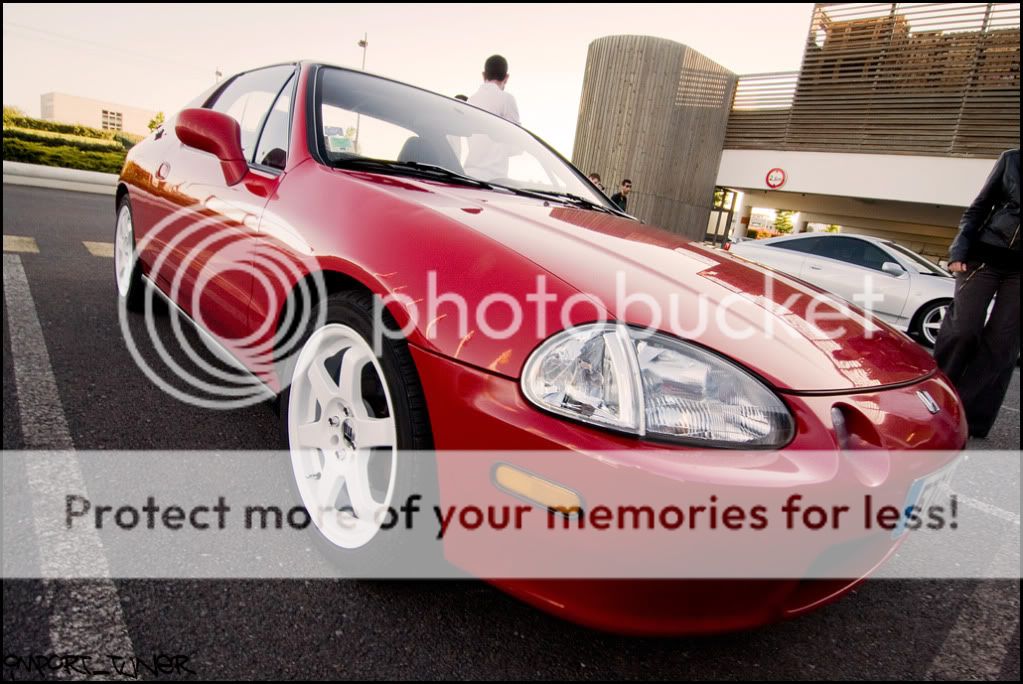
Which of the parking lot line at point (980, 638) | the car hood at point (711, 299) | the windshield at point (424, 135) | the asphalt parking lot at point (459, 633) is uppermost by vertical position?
the windshield at point (424, 135)

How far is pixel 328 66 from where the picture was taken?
2160 mm

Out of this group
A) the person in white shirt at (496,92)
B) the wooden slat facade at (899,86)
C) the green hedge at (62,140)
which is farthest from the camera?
the green hedge at (62,140)

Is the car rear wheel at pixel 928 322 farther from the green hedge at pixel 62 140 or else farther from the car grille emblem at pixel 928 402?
the green hedge at pixel 62 140

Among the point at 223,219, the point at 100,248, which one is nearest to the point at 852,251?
the point at 223,219

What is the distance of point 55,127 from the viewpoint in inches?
838

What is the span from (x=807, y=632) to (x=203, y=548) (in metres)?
1.50

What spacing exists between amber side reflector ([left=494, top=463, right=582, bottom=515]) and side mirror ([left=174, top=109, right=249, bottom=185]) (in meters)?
1.50

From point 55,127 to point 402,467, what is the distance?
2678 centimetres

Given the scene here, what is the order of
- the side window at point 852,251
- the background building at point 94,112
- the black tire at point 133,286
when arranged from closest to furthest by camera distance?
the black tire at point 133,286
the side window at point 852,251
the background building at point 94,112

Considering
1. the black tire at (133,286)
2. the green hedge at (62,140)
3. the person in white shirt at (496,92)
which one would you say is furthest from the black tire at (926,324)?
the green hedge at (62,140)

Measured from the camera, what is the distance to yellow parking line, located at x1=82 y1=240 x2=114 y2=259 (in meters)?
4.91

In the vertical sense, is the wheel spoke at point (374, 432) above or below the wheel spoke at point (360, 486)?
above

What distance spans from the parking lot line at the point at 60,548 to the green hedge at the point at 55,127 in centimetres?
2253

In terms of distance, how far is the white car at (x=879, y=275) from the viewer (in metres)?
6.18
